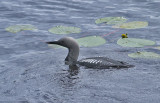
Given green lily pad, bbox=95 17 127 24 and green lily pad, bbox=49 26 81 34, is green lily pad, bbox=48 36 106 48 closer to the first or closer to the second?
green lily pad, bbox=49 26 81 34

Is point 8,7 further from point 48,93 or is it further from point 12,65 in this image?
point 48,93

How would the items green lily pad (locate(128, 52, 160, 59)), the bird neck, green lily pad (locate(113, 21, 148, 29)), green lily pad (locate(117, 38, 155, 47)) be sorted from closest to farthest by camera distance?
green lily pad (locate(128, 52, 160, 59)) < the bird neck < green lily pad (locate(117, 38, 155, 47)) < green lily pad (locate(113, 21, 148, 29))

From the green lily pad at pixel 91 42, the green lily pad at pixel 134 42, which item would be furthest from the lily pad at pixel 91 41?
the green lily pad at pixel 134 42

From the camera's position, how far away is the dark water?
639cm

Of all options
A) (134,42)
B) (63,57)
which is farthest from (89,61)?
(134,42)

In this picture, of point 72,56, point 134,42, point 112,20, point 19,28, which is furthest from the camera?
point 112,20

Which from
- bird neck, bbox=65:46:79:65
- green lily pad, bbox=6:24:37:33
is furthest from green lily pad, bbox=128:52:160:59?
green lily pad, bbox=6:24:37:33

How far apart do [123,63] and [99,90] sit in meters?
1.57

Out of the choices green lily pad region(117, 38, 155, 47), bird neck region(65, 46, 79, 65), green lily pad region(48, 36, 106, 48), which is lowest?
bird neck region(65, 46, 79, 65)

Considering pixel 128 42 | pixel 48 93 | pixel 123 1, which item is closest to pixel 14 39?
pixel 128 42

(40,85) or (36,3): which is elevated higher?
(36,3)

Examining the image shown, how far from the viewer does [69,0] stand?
574 inches

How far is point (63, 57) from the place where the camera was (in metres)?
8.92

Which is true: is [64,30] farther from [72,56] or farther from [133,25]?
[133,25]
